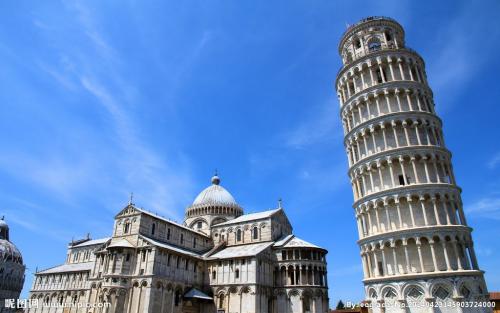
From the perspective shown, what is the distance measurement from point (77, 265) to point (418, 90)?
6387 cm

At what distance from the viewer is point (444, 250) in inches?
948

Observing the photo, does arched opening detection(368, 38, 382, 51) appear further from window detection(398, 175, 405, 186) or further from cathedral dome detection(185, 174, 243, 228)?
cathedral dome detection(185, 174, 243, 228)

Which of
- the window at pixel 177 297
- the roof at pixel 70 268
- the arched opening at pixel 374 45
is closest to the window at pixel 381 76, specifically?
the arched opening at pixel 374 45

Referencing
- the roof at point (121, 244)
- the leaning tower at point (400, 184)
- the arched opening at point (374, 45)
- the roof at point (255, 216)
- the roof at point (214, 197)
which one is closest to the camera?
the leaning tower at point (400, 184)

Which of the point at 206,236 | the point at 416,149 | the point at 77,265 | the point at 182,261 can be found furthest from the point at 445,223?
the point at 77,265

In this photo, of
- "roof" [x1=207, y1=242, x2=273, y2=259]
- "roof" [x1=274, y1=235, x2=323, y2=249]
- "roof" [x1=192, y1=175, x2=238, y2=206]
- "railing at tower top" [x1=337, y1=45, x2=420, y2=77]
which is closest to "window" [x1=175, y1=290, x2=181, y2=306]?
"roof" [x1=207, y1=242, x2=273, y2=259]

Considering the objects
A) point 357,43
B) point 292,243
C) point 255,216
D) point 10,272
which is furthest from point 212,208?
point 10,272

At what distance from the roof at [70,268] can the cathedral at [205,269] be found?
5258mm

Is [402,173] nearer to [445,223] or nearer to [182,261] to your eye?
[445,223]

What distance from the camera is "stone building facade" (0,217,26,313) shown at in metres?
80.5

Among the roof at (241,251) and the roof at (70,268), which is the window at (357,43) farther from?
the roof at (70,268)

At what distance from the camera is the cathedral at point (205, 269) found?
38625 millimetres

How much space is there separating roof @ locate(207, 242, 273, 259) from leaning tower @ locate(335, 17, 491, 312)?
17895 millimetres

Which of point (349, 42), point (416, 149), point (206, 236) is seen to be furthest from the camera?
point (206, 236)
